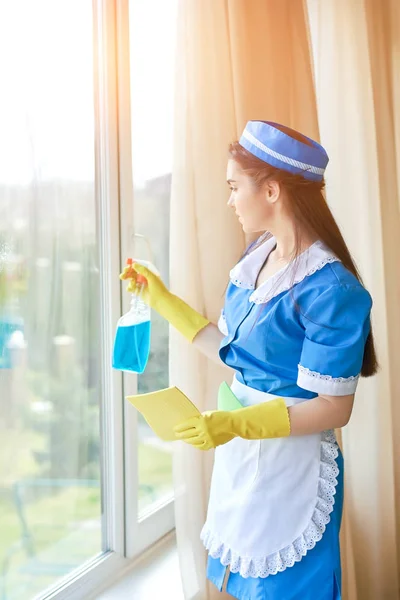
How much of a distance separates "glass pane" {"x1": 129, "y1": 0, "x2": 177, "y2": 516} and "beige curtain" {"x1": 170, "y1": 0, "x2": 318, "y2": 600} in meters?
0.25

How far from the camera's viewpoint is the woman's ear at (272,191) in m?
1.27

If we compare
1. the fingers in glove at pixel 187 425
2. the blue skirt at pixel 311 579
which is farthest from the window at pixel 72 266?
the blue skirt at pixel 311 579

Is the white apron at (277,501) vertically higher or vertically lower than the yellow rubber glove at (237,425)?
lower

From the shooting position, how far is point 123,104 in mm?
1742

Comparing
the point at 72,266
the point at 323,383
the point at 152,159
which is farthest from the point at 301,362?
the point at 152,159

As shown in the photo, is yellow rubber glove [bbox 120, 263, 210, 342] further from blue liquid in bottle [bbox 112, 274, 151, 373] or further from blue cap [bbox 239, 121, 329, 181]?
blue cap [bbox 239, 121, 329, 181]

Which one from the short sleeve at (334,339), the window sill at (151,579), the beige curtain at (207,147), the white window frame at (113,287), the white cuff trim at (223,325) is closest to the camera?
the short sleeve at (334,339)

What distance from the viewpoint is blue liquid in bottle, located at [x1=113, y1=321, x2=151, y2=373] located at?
1.44 meters

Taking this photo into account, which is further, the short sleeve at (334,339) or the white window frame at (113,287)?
the white window frame at (113,287)

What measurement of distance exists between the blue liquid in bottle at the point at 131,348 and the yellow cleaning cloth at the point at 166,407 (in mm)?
224

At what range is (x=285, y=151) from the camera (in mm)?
1238

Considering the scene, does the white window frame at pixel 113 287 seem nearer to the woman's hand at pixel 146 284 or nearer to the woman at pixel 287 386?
the woman's hand at pixel 146 284

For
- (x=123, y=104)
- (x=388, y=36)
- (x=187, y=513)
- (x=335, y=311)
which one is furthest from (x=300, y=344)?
(x=388, y=36)

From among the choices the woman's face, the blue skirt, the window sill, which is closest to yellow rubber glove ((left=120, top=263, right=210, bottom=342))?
the woman's face
